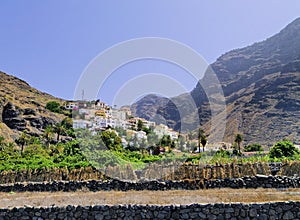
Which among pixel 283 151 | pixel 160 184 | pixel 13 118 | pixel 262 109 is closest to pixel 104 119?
pixel 283 151

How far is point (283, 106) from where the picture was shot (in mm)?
102750

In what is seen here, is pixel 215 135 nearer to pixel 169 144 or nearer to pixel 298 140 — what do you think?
pixel 298 140

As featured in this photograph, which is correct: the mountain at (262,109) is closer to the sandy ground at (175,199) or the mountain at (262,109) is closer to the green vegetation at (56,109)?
the green vegetation at (56,109)

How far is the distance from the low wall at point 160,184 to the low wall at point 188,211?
535 cm

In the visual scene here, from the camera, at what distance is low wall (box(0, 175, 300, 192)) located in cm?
1541

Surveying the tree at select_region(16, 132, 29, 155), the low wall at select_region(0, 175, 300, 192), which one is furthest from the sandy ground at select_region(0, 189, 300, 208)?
the tree at select_region(16, 132, 29, 155)

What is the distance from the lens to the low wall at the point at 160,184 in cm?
1541

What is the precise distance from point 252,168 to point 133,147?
23.7 meters

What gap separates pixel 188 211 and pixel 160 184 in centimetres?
682

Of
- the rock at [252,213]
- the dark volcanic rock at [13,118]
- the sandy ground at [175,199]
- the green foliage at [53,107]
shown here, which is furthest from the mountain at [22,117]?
the rock at [252,213]

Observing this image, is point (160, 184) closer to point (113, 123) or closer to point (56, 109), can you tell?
point (113, 123)

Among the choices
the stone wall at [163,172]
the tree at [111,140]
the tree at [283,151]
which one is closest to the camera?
the stone wall at [163,172]

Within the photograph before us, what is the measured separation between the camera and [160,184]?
1711 centimetres

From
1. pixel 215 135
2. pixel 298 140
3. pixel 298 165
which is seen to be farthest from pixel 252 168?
pixel 298 140
